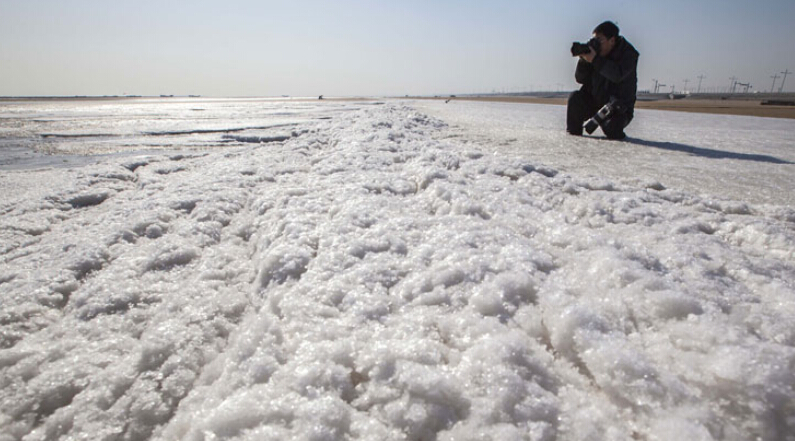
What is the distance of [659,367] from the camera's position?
32.9 inches

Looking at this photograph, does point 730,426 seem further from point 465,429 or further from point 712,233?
point 712,233

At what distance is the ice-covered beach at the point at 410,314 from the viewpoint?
0.79 meters

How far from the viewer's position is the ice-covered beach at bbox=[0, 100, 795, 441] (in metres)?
0.79

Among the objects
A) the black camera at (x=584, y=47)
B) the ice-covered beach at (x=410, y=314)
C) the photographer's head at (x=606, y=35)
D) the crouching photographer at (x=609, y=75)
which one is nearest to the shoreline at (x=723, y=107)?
the crouching photographer at (x=609, y=75)

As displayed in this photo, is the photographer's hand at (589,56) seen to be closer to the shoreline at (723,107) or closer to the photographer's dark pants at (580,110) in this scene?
the photographer's dark pants at (580,110)

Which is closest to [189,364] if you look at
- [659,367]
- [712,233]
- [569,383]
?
[569,383]

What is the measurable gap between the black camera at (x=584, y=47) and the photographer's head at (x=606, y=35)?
4cm

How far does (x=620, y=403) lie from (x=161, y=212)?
2232mm

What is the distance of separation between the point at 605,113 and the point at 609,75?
0.44 metres

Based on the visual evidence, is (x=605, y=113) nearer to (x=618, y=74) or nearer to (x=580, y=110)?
(x=618, y=74)

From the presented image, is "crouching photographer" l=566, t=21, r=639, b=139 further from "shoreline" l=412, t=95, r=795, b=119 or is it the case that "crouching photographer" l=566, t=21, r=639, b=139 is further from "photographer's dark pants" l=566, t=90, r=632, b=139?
"shoreline" l=412, t=95, r=795, b=119

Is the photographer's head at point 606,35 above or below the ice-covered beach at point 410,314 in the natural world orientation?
above

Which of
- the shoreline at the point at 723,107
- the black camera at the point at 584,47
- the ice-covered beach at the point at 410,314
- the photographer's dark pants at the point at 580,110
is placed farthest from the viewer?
the shoreline at the point at 723,107

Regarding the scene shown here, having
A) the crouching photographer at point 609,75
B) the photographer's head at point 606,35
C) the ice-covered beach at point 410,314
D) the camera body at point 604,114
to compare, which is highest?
the photographer's head at point 606,35
